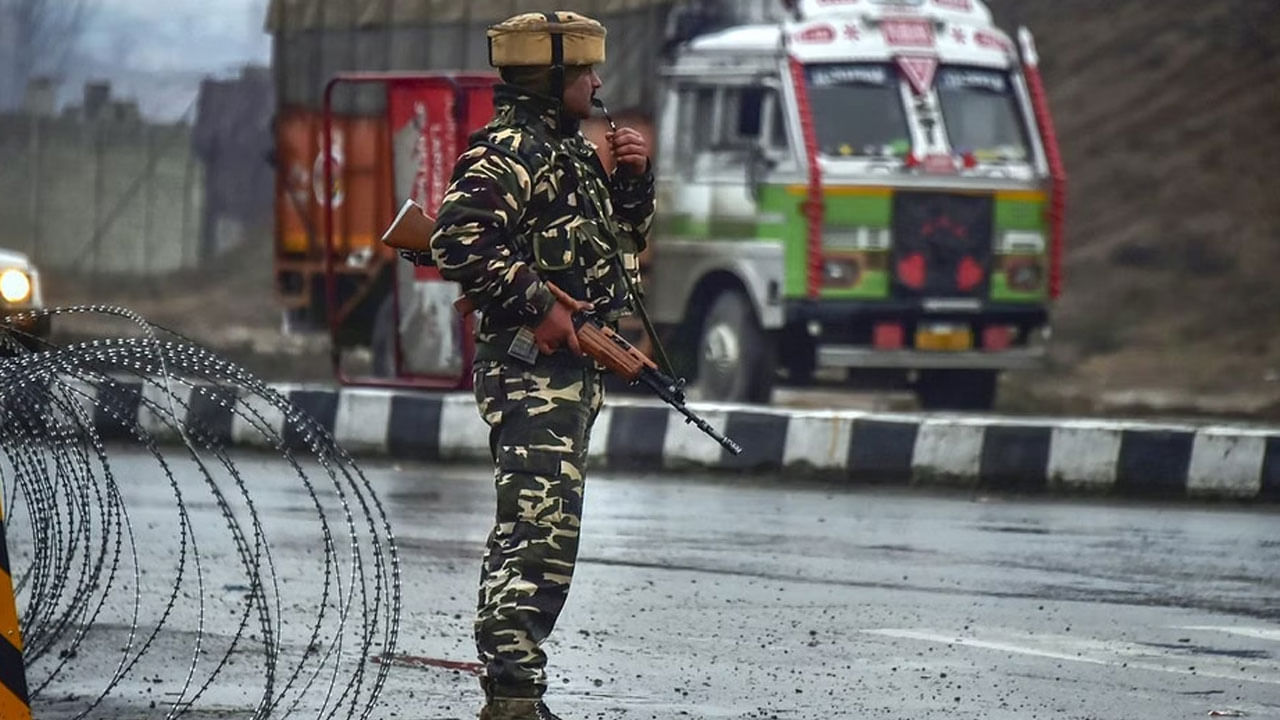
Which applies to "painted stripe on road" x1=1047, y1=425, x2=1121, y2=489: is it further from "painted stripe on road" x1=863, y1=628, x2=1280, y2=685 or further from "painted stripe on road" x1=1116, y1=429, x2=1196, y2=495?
"painted stripe on road" x1=863, y1=628, x2=1280, y2=685

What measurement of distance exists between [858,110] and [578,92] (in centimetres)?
1241

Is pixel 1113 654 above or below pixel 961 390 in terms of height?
above

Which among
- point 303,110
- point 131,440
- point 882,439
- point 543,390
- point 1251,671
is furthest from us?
point 303,110

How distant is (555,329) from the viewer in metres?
6.45

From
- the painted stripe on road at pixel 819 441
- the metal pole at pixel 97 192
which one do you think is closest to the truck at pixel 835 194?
the painted stripe on road at pixel 819 441

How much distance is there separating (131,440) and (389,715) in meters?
9.31

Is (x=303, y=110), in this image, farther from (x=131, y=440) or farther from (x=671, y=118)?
(x=131, y=440)

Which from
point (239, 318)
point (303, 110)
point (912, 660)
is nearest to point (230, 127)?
point (239, 318)

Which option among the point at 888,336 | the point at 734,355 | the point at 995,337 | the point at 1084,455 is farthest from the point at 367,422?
the point at 995,337

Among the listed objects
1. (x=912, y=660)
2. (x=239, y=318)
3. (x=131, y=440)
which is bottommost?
(x=239, y=318)

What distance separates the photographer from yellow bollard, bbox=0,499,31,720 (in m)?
5.41

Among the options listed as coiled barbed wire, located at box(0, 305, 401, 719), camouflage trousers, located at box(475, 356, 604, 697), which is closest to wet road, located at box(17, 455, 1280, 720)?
coiled barbed wire, located at box(0, 305, 401, 719)

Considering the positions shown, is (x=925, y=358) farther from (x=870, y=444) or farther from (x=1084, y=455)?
(x=1084, y=455)

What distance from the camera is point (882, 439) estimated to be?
14.2 m
